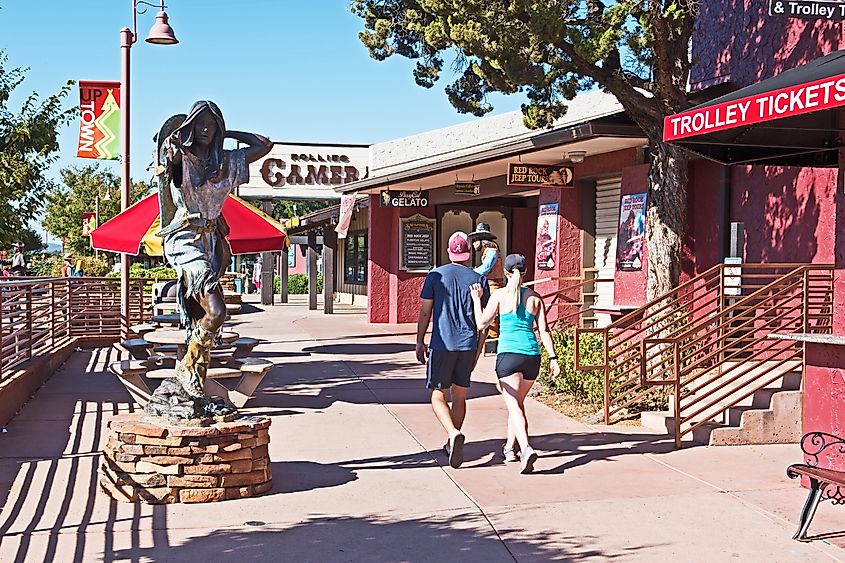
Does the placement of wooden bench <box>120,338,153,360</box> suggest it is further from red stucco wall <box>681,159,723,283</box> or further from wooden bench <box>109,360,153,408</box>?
red stucco wall <box>681,159,723,283</box>

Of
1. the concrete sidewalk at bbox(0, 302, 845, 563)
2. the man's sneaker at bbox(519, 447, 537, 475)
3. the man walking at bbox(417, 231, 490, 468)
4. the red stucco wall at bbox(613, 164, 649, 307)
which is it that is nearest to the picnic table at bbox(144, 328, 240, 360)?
the concrete sidewalk at bbox(0, 302, 845, 563)

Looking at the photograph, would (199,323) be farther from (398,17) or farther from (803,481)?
(398,17)

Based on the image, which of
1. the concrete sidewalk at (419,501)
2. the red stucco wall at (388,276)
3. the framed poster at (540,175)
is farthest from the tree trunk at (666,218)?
the red stucco wall at (388,276)

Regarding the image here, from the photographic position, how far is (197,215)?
7391 mm

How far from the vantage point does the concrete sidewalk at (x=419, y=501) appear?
590cm

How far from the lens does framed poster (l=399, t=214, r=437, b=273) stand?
22484 millimetres

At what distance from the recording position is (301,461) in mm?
8344

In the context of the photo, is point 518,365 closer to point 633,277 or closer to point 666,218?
point 666,218

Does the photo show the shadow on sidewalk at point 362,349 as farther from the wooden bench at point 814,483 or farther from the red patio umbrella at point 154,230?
the wooden bench at point 814,483

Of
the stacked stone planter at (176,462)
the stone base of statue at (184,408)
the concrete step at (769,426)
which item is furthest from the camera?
the concrete step at (769,426)

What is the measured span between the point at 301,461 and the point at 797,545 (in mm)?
3941

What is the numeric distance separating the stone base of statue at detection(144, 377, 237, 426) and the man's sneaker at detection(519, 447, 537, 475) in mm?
2222

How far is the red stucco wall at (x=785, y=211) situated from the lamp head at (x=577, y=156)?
→ 2987 mm

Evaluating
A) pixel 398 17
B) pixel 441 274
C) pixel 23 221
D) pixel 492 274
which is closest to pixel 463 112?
pixel 398 17
